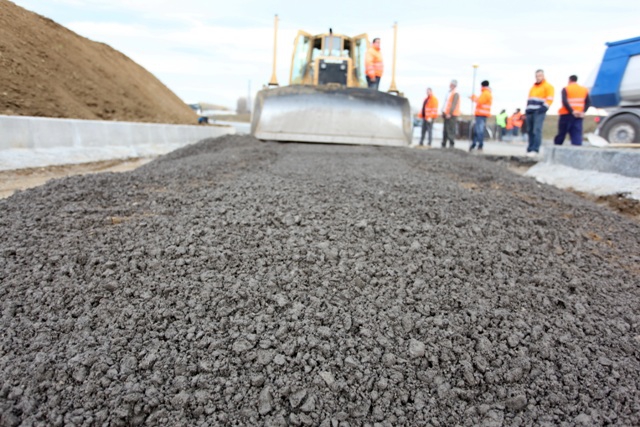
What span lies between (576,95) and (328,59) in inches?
209

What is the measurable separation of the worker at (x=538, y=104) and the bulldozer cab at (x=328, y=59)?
152 inches

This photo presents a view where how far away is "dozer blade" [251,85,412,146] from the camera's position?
28.2ft

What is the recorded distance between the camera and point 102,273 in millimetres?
2023

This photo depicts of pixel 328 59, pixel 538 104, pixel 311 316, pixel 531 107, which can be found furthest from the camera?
pixel 328 59

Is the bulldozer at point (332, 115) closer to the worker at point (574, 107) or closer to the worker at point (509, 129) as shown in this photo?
the worker at point (574, 107)

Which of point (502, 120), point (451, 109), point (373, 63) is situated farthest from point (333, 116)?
point (502, 120)

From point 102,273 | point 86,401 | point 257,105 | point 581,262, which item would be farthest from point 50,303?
point 257,105

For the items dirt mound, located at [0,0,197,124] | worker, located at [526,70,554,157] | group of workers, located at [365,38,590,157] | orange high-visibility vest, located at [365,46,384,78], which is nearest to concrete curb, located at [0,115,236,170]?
dirt mound, located at [0,0,197,124]

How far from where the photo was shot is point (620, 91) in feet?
31.4

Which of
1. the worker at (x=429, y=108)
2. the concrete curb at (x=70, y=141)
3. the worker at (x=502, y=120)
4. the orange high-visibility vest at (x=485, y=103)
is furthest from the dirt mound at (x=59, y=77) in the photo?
the worker at (x=502, y=120)

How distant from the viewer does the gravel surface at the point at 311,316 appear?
4.61ft

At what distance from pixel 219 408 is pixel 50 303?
37.5 inches

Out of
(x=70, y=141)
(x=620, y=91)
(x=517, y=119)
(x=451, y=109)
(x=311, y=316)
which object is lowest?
(x=311, y=316)

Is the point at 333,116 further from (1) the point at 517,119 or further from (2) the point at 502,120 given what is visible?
(1) the point at 517,119
